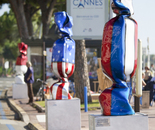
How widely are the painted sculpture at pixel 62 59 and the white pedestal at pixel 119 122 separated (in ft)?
9.68

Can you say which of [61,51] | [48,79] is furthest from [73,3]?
[48,79]

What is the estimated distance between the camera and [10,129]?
9.52 m

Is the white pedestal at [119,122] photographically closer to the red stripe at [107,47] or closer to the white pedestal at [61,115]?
the red stripe at [107,47]

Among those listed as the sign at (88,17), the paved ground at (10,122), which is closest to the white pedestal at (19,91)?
the paved ground at (10,122)

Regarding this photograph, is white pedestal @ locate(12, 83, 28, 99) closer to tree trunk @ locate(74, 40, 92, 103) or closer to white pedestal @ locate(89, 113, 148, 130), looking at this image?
tree trunk @ locate(74, 40, 92, 103)

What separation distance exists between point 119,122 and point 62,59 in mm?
3465

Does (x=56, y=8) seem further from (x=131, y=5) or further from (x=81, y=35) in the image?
(x=131, y=5)

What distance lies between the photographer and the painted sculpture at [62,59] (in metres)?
8.07

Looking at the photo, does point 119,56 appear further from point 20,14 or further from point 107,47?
point 20,14

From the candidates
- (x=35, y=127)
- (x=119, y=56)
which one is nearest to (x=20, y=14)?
(x=35, y=127)

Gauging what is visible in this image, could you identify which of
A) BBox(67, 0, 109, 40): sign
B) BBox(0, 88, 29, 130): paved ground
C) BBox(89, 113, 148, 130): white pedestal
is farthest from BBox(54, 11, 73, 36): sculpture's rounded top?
BBox(89, 113, 148, 130): white pedestal

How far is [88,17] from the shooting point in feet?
36.6

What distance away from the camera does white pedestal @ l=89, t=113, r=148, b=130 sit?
Answer: 196 inches

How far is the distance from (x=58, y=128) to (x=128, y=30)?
3.39m
